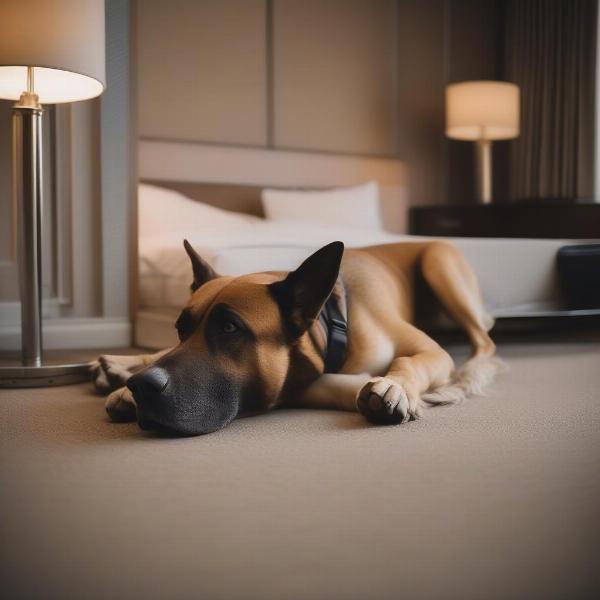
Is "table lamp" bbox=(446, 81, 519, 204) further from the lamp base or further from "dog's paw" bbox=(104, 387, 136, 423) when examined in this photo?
"dog's paw" bbox=(104, 387, 136, 423)

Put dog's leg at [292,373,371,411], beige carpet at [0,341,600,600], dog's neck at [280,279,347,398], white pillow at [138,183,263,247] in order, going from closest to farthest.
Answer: beige carpet at [0,341,600,600], dog's neck at [280,279,347,398], dog's leg at [292,373,371,411], white pillow at [138,183,263,247]

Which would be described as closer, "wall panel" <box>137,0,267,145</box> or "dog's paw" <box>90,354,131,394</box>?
"dog's paw" <box>90,354,131,394</box>

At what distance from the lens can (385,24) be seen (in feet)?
14.0

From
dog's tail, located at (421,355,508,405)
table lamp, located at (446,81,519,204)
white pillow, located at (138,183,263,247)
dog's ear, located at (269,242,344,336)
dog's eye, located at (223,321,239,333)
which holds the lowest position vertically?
dog's tail, located at (421,355,508,405)

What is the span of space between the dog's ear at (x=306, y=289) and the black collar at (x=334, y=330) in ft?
0.35

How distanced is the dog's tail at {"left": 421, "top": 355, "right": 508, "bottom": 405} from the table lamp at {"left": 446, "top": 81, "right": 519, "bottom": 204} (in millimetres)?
2185

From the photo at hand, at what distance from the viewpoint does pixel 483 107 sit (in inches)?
159

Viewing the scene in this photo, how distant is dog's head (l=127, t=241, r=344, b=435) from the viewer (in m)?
1.26

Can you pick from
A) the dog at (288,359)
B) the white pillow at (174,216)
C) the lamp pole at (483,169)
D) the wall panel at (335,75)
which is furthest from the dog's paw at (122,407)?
the lamp pole at (483,169)

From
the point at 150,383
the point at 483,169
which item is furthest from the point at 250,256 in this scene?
the point at 483,169

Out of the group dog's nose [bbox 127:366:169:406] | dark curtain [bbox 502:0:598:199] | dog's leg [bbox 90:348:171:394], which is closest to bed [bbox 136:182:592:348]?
dog's leg [bbox 90:348:171:394]

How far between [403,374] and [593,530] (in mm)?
687

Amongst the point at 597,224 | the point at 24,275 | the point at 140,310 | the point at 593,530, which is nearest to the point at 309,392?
the point at 593,530

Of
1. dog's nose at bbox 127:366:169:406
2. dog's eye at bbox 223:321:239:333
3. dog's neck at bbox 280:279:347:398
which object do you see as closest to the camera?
dog's nose at bbox 127:366:169:406
